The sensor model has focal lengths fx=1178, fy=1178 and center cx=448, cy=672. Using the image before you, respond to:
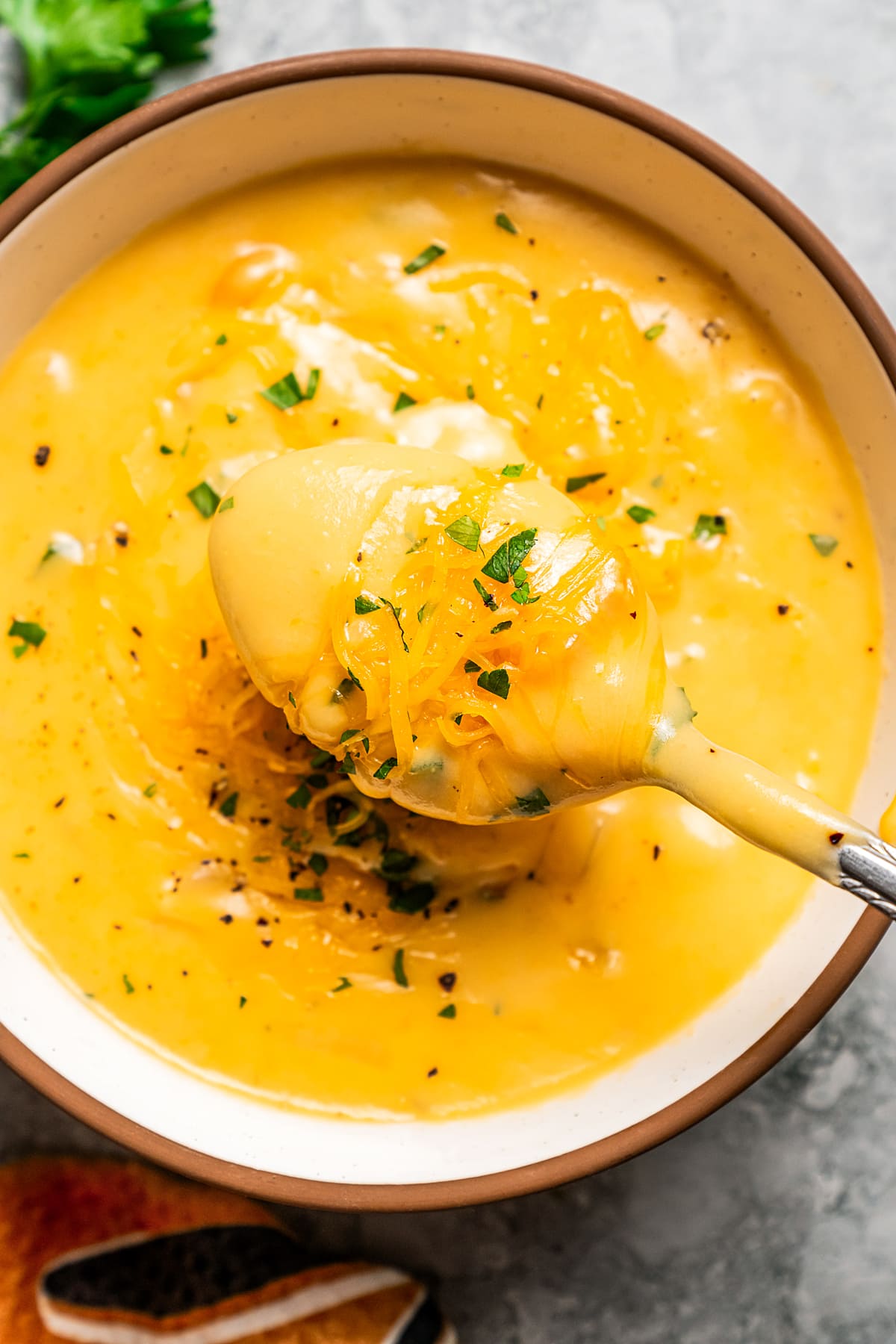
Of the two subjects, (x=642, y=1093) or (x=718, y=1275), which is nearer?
(x=642, y=1093)

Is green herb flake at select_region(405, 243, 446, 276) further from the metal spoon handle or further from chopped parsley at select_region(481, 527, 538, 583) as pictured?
the metal spoon handle

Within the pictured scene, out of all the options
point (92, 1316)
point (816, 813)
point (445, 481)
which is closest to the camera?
point (816, 813)

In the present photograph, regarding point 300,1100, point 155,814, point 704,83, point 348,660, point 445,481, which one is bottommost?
point 300,1100

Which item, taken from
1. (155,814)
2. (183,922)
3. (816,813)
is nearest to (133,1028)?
(183,922)

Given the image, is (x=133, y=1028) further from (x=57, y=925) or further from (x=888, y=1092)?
(x=888, y=1092)

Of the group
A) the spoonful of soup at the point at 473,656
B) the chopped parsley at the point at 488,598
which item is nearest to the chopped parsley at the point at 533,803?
the spoonful of soup at the point at 473,656
